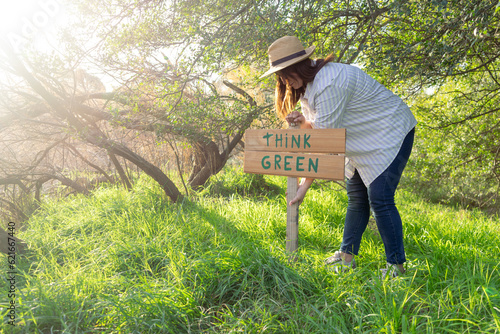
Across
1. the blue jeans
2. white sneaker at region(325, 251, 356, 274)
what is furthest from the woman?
white sneaker at region(325, 251, 356, 274)

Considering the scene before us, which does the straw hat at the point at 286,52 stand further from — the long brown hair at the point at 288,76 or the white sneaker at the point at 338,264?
the white sneaker at the point at 338,264

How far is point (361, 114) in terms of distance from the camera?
1718mm

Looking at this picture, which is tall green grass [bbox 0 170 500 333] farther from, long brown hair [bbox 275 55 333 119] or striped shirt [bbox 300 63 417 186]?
long brown hair [bbox 275 55 333 119]

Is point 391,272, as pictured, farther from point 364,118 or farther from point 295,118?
point 295,118

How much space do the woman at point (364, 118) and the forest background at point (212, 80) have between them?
1.02 m

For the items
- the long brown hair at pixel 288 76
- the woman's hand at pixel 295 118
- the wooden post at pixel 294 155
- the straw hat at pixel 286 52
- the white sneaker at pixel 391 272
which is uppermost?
the straw hat at pixel 286 52

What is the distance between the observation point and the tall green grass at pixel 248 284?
1.45 meters

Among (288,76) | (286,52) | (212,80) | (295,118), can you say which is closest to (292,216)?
(295,118)

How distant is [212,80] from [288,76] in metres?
1.95

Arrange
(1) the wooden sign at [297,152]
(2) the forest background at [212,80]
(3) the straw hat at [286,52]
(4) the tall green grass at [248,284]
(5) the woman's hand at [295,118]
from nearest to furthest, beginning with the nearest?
(4) the tall green grass at [248,284]
(1) the wooden sign at [297,152]
(3) the straw hat at [286,52]
(5) the woman's hand at [295,118]
(2) the forest background at [212,80]

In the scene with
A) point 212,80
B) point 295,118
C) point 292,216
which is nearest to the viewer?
point 295,118

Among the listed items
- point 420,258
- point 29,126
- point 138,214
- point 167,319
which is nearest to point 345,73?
point 420,258

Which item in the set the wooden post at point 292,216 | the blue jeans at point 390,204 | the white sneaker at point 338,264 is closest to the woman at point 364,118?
the blue jeans at point 390,204

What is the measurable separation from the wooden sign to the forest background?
1299 millimetres
